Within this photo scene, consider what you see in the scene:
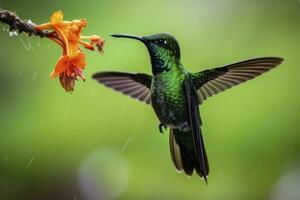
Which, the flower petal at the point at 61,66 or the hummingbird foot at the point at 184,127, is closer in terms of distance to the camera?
the flower petal at the point at 61,66

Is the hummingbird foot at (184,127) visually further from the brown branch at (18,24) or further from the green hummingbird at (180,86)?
the brown branch at (18,24)

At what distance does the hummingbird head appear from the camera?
217cm

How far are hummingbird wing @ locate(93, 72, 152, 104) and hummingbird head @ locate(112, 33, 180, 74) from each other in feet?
0.50

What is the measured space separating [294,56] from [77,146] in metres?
2.08

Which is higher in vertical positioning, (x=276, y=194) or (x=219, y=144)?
(x=219, y=144)

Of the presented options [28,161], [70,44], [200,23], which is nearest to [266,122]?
[200,23]

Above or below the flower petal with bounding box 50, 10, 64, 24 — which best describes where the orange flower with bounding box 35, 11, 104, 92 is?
below

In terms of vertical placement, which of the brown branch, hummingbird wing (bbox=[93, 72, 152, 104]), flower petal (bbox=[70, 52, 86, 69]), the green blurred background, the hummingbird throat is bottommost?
the green blurred background

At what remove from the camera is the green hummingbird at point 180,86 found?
7.48 ft

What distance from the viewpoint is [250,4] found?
223 inches

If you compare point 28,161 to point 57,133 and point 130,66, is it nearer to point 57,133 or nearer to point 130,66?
point 57,133

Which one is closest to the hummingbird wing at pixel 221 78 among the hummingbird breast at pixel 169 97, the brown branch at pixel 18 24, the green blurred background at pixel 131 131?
the hummingbird breast at pixel 169 97

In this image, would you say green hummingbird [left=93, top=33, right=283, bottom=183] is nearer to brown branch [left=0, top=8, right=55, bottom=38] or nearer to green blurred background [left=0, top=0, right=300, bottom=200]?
brown branch [left=0, top=8, right=55, bottom=38]

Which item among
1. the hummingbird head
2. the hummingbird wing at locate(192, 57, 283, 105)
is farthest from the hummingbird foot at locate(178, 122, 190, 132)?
the hummingbird head
